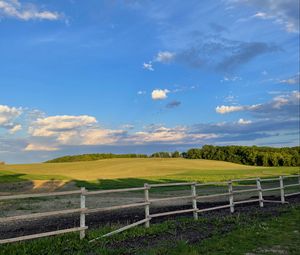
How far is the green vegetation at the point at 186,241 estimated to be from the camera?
10.2 metres

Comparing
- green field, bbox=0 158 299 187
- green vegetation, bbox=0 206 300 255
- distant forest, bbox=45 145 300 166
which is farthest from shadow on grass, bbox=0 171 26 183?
distant forest, bbox=45 145 300 166

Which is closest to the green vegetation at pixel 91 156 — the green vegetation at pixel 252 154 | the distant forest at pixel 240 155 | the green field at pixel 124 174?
the distant forest at pixel 240 155

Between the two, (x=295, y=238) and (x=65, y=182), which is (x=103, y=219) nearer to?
(x=295, y=238)

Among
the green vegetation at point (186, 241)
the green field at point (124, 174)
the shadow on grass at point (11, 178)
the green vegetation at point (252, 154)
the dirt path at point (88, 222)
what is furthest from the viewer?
the green vegetation at point (252, 154)

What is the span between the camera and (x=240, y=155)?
117 metres

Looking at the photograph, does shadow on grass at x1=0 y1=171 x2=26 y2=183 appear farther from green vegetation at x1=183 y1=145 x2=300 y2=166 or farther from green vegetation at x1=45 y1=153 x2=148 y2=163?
green vegetation at x1=183 y1=145 x2=300 y2=166

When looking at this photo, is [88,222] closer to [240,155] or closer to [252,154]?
[252,154]

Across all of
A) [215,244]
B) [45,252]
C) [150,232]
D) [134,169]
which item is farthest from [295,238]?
→ [134,169]

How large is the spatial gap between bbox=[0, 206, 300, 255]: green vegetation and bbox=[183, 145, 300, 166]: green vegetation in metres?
93.2

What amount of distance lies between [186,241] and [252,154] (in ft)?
342

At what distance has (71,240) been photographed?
11156 millimetres

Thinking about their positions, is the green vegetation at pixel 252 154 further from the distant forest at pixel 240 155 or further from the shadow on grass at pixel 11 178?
the shadow on grass at pixel 11 178

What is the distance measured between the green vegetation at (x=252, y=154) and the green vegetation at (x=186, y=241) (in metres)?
93.2

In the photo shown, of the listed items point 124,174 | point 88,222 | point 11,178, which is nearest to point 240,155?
point 124,174
